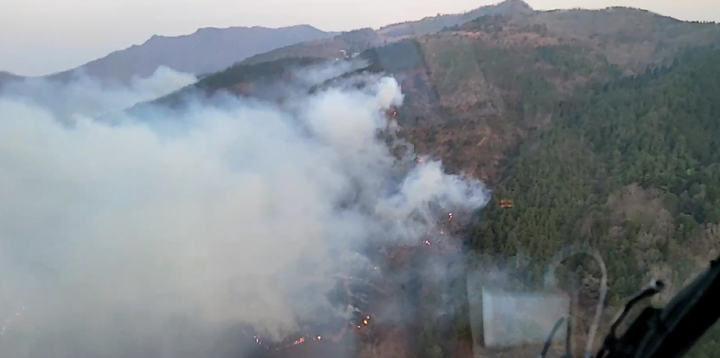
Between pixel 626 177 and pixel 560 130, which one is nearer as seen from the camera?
pixel 626 177

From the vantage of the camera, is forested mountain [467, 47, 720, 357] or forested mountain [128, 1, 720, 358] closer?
forested mountain [467, 47, 720, 357]

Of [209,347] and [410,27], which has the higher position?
[410,27]

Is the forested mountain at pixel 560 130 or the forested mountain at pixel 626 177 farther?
the forested mountain at pixel 560 130

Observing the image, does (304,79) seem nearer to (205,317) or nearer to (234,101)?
(234,101)

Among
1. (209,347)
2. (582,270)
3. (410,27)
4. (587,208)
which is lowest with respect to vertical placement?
(209,347)

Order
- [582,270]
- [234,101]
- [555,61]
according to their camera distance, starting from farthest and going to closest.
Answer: [555,61], [234,101], [582,270]

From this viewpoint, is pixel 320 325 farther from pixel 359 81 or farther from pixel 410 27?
pixel 410 27

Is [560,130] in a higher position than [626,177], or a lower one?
higher

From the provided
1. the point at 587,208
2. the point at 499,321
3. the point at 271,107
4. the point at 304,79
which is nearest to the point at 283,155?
the point at 271,107

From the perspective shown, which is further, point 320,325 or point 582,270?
point 320,325

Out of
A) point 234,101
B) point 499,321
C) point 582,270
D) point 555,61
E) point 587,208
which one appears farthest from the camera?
point 555,61
